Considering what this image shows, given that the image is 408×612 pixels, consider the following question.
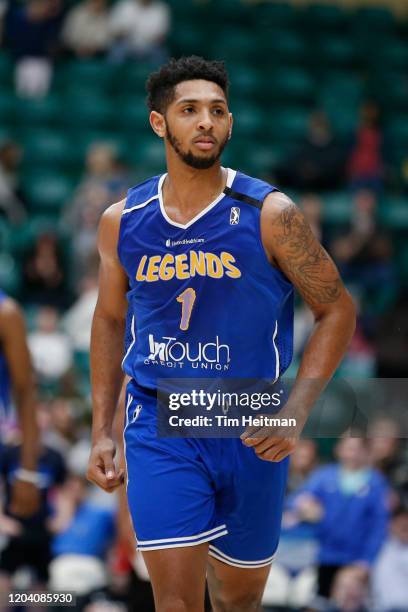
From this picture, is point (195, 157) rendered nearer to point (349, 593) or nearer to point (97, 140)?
point (349, 593)

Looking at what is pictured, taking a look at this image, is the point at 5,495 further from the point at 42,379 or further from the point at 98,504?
the point at 42,379

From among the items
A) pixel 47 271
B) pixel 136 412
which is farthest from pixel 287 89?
pixel 136 412

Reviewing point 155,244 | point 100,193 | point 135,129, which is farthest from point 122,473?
point 135,129

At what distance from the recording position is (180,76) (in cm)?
496

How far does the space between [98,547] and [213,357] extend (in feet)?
15.1

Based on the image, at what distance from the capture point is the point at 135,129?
581 inches

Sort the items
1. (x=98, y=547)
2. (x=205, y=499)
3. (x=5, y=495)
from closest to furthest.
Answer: (x=205, y=499), (x=5, y=495), (x=98, y=547)

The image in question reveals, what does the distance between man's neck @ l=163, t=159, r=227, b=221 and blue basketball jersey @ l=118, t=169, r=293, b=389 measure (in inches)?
1.6

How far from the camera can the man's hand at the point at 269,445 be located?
14.8 ft

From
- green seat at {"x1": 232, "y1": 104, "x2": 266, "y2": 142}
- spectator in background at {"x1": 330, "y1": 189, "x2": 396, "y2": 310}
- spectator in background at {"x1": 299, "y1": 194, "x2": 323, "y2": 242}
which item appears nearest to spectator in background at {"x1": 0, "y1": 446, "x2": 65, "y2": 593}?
spectator in background at {"x1": 299, "y1": 194, "x2": 323, "y2": 242}

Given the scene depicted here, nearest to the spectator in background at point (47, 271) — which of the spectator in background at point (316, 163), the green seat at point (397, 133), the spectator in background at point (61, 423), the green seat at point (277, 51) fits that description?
the spectator in background at point (61, 423)

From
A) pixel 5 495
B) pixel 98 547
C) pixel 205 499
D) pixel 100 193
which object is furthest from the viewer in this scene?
pixel 100 193

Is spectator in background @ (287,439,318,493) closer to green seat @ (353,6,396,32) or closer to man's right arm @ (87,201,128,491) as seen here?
Result: man's right arm @ (87,201,128,491)

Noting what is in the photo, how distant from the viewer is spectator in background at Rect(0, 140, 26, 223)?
13148mm
